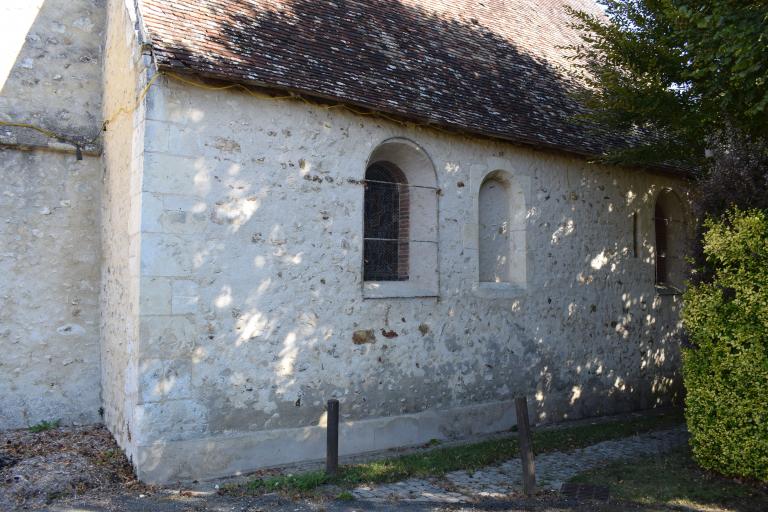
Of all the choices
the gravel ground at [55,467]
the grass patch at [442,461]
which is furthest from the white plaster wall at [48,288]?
the grass patch at [442,461]

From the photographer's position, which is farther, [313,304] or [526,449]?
[313,304]

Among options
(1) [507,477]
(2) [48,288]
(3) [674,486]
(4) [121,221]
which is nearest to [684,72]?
(3) [674,486]

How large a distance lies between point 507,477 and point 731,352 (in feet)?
8.34

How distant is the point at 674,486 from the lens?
621 cm

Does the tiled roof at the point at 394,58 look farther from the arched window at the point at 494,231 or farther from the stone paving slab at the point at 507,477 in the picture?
the stone paving slab at the point at 507,477

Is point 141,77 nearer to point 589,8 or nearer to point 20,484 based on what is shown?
point 20,484

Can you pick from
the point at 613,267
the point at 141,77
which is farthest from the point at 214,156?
the point at 613,267

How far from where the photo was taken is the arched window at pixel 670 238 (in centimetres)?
1199

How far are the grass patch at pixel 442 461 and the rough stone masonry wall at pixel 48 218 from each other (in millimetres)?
3425

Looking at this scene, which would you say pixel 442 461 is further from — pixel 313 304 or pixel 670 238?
pixel 670 238

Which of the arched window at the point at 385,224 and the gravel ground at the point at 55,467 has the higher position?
the arched window at the point at 385,224

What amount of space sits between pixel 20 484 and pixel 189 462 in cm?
156

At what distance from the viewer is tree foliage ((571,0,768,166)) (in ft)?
19.4

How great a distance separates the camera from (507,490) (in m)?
6.24
